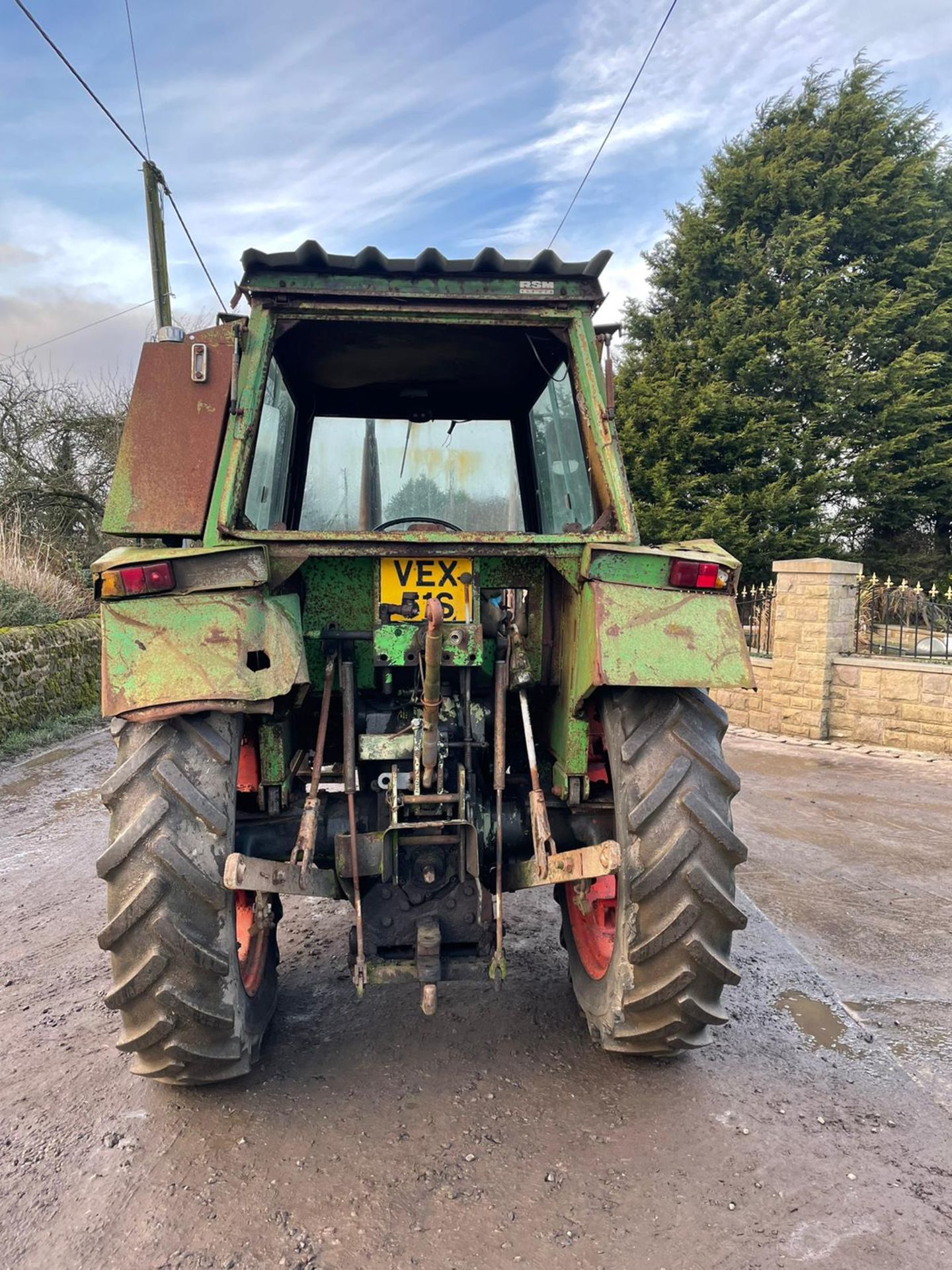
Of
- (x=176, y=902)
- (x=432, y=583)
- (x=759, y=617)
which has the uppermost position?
(x=432, y=583)

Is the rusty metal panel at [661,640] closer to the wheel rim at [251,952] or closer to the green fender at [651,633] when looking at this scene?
the green fender at [651,633]

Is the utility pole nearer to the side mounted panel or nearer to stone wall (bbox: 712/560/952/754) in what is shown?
stone wall (bbox: 712/560/952/754)

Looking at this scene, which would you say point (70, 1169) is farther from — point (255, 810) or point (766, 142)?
point (766, 142)

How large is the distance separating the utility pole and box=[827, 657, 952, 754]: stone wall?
1103cm

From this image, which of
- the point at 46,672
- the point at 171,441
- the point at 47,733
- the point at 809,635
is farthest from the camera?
the point at 46,672

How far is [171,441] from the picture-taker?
2.72 meters

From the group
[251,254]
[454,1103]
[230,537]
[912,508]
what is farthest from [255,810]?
[912,508]

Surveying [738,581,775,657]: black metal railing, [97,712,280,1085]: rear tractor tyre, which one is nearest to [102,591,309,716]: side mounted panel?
[97,712,280,1085]: rear tractor tyre

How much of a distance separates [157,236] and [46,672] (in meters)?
7.20

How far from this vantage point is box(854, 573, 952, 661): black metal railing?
27.8 feet

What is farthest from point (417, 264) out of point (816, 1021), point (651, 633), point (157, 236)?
point (157, 236)

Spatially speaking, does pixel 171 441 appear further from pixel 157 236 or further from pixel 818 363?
pixel 818 363

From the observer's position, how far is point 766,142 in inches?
629

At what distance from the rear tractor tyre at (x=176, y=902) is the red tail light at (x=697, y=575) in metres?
1.46
